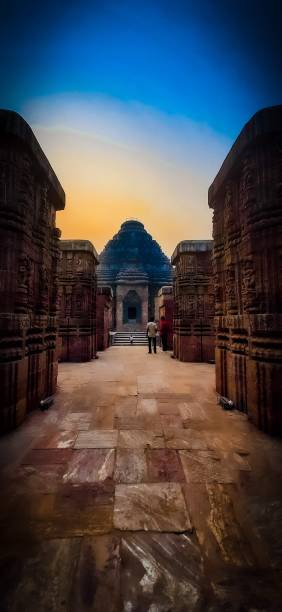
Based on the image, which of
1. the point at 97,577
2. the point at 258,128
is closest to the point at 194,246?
the point at 258,128

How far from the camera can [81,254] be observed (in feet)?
31.4

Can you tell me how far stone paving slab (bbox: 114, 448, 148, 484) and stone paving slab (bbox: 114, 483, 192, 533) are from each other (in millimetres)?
96

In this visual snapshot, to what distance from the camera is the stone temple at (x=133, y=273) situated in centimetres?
2889

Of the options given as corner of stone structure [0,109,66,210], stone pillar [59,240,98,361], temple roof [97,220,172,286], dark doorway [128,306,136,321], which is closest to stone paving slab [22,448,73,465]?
corner of stone structure [0,109,66,210]

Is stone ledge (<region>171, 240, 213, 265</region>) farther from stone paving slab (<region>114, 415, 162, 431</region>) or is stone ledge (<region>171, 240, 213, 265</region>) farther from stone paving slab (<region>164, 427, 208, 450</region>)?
stone paving slab (<region>164, 427, 208, 450</region>)

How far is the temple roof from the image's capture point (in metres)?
37.4

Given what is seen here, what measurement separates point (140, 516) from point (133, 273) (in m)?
29.1

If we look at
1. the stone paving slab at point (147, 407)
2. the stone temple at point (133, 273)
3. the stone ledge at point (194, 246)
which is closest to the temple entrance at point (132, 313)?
the stone temple at point (133, 273)

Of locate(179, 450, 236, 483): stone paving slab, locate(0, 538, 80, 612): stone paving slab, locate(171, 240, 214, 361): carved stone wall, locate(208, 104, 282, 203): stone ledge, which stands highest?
locate(208, 104, 282, 203): stone ledge

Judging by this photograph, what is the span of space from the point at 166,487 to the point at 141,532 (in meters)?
0.51

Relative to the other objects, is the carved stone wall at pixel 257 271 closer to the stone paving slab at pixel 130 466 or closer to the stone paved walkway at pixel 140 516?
the stone paved walkway at pixel 140 516

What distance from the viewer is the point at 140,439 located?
300 centimetres

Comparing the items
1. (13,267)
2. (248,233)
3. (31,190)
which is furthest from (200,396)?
(31,190)

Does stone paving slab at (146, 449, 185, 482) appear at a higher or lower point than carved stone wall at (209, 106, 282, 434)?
lower
